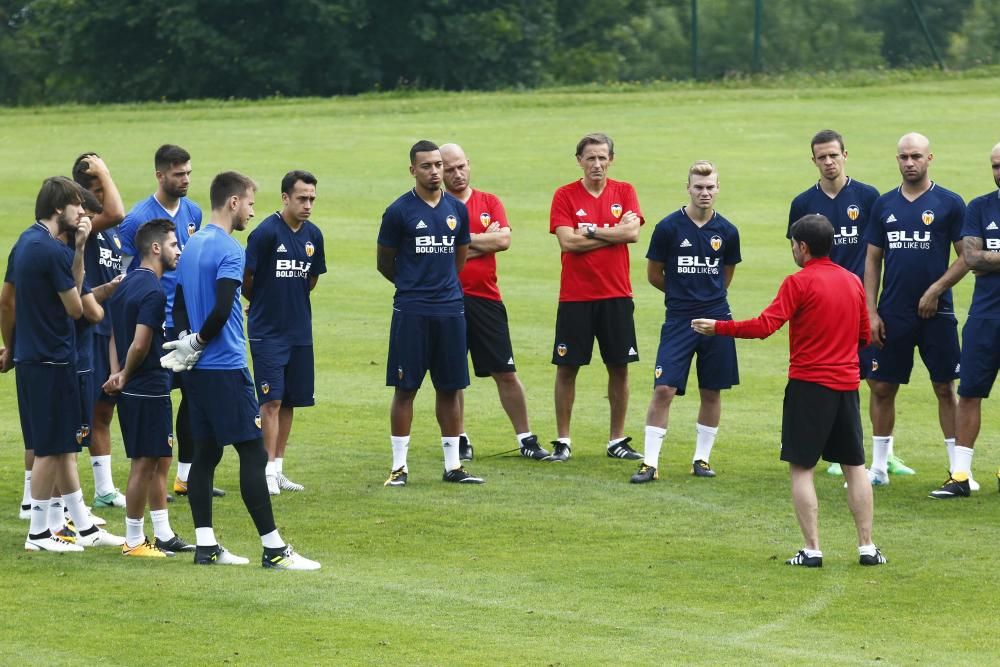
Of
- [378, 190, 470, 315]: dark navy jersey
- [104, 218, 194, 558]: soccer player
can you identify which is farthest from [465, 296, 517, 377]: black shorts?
[104, 218, 194, 558]: soccer player

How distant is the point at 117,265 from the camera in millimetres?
11180

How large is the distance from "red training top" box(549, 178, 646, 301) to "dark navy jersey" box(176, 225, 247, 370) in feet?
14.0

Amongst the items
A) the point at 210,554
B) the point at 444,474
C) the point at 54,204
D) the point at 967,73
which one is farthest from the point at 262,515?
A: the point at 967,73

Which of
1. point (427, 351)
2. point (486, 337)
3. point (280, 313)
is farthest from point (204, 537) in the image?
point (486, 337)

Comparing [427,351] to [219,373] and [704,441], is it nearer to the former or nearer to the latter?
[704,441]

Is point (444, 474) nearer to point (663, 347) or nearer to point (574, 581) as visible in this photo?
point (663, 347)

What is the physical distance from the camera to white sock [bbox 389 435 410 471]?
12211 millimetres

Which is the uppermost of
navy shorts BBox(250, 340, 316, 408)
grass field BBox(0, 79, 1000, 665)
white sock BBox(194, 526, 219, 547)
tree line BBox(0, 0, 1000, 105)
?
tree line BBox(0, 0, 1000, 105)

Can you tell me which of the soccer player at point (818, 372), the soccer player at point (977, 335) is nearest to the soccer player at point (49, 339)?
the soccer player at point (818, 372)

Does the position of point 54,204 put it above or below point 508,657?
above

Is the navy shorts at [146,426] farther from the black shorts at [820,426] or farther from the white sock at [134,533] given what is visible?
the black shorts at [820,426]

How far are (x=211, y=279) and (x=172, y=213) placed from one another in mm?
2399

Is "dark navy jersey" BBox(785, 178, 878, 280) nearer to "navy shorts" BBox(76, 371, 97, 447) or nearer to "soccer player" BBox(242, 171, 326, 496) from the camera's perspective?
"soccer player" BBox(242, 171, 326, 496)

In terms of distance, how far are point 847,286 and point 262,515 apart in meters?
3.71
